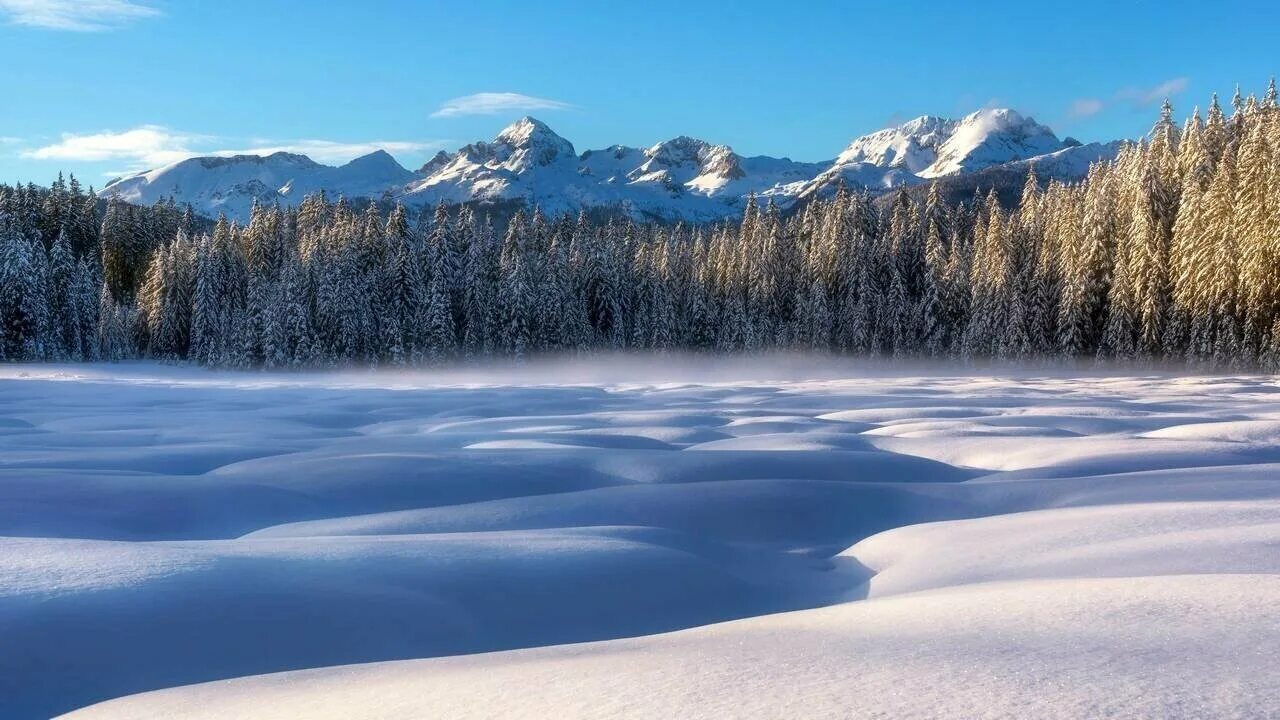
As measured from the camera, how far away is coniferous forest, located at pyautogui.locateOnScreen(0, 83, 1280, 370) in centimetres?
3709

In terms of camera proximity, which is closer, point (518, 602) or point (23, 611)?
point (23, 611)

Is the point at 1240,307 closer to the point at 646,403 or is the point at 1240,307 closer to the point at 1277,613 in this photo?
the point at 646,403

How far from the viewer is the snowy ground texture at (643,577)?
2475 millimetres

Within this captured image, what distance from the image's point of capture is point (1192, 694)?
6.66ft

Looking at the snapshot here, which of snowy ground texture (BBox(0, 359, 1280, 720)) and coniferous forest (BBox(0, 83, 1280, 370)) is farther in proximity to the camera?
coniferous forest (BBox(0, 83, 1280, 370))

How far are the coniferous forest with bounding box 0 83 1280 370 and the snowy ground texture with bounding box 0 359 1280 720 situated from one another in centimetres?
3172

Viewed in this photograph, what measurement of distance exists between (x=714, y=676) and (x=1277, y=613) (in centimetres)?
196

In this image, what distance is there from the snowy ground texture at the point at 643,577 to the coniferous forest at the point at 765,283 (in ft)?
104

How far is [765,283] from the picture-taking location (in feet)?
191

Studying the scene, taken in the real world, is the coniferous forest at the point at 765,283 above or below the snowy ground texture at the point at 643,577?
above

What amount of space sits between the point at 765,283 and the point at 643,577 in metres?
54.4

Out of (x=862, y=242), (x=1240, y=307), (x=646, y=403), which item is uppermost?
(x=862, y=242)

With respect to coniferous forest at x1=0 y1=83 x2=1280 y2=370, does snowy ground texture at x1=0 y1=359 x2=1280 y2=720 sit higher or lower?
lower

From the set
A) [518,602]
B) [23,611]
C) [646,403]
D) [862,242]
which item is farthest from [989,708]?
[862,242]
